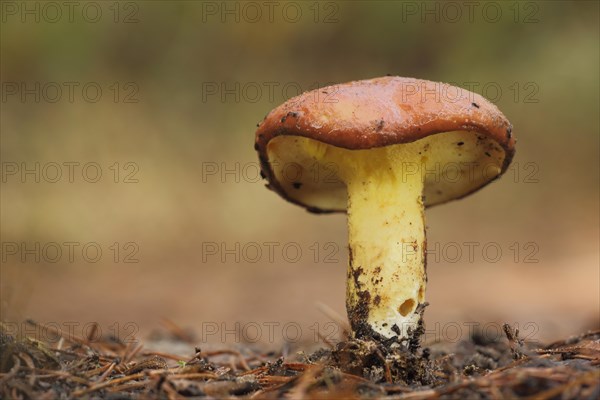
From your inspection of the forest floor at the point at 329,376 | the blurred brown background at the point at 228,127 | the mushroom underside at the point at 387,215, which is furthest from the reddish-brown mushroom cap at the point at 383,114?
the blurred brown background at the point at 228,127

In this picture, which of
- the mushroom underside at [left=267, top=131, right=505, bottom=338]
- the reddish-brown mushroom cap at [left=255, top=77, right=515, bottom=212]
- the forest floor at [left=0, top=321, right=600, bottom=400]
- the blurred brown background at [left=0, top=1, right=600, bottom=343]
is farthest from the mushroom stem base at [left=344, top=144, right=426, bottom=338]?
the blurred brown background at [left=0, top=1, right=600, bottom=343]

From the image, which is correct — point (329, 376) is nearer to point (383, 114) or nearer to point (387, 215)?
point (387, 215)

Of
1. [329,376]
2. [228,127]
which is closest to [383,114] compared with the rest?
[329,376]

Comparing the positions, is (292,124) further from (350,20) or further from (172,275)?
(350,20)

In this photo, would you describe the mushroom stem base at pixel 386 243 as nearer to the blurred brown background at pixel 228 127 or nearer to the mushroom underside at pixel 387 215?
the mushroom underside at pixel 387 215

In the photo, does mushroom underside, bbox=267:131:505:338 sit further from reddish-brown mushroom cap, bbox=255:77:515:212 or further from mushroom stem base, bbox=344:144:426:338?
reddish-brown mushroom cap, bbox=255:77:515:212

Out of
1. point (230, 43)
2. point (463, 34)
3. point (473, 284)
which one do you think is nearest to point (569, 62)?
point (463, 34)

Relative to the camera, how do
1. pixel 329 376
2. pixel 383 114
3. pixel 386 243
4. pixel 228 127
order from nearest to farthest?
pixel 329 376
pixel 383 114
pixel 386 243
pixel 228 127
